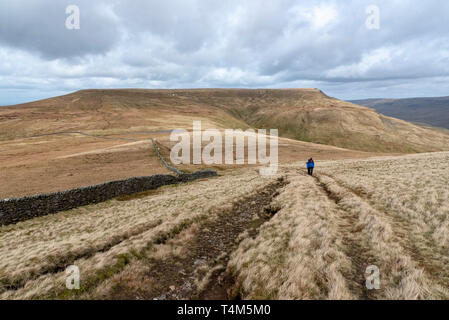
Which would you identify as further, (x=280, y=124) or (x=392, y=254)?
(x=280, y=124)

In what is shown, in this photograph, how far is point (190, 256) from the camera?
33.7 feet

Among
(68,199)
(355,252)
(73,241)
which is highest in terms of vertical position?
(355,252)

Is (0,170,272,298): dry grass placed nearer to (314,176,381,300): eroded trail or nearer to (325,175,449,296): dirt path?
(314,176,381,300): eroded trail

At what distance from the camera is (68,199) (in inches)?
944

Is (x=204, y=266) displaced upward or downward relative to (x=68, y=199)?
upward

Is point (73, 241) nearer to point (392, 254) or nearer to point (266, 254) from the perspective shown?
point (266, 254)

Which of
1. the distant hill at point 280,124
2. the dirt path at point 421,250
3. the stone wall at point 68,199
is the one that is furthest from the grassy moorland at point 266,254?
the distant hill at point 280,124

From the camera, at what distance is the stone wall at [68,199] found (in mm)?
20984

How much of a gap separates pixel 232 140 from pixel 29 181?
5330 centimetres

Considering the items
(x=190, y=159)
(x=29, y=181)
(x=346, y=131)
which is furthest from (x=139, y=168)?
(x=346, y=131)

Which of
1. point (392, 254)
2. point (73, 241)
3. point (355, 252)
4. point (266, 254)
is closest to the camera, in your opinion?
point (392, 254)

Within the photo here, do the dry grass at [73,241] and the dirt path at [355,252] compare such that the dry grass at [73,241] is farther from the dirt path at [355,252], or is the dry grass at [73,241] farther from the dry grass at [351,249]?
the dirt path at [355,252]

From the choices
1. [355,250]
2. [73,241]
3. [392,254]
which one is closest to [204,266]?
[355,250]
